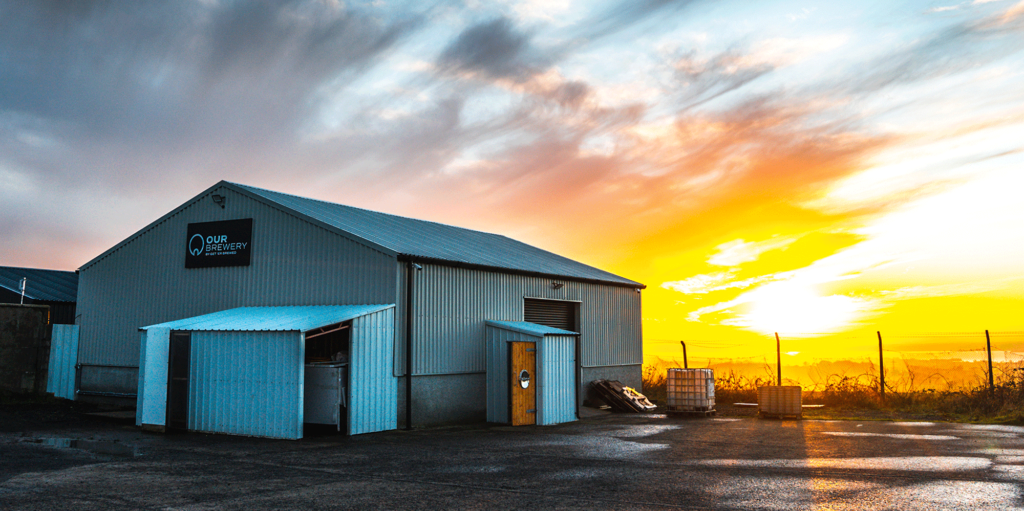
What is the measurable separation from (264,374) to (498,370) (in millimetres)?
6346

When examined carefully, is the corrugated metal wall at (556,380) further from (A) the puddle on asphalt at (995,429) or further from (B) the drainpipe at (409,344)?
(A) the puddle on asphalt at (995,429)

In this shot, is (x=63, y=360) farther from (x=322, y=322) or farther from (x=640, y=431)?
(x=640, y=431)

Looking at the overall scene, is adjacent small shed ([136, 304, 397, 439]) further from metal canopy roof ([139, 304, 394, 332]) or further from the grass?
the grass

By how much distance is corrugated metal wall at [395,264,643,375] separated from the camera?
17734mm

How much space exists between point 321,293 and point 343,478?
8.88m

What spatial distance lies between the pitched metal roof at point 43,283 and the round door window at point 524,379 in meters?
20.7

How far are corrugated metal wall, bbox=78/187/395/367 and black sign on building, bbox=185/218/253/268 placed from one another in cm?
20

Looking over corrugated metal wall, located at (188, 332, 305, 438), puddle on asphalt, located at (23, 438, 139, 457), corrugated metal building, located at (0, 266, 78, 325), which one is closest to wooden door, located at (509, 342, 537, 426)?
corrugated metal wall, located at (188, 332, 305, 438)

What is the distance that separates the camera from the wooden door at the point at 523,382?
18.2m

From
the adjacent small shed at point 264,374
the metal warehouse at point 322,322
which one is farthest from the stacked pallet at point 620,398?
the adjacent small shed at point 264,374

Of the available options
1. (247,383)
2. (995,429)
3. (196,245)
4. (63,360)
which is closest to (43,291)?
(63,360)

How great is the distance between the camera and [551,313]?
919 inches

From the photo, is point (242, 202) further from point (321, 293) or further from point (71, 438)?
point (71, 438)

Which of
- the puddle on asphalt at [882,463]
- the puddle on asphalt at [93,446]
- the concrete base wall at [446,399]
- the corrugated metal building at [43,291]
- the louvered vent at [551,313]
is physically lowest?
the puddle on asphalt at [882,463]
